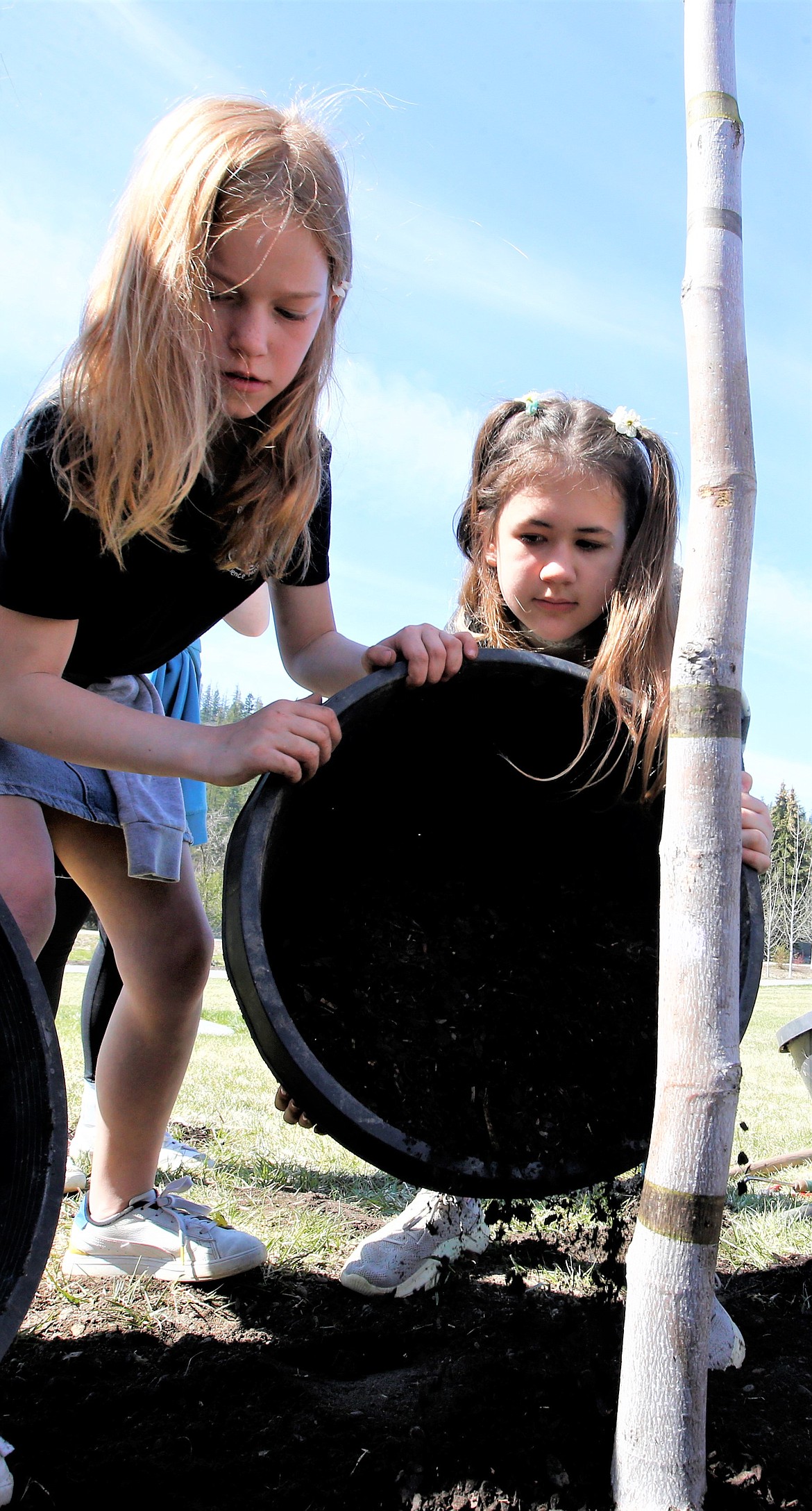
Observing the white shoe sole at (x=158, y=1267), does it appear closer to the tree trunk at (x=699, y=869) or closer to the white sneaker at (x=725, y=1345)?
the white sneaker at (x=725, y=1345)

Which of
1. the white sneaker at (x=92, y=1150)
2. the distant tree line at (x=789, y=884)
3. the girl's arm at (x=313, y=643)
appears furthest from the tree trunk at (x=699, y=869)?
the distant tree line at (x=789, y=884)

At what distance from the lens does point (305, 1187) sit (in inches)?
106

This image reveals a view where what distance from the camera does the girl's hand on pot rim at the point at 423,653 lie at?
1535 mm

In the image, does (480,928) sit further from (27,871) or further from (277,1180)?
(277,1180)

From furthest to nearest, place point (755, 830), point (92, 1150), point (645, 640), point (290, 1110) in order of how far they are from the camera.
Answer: point (92, 1150), point (645, 640), point (755, 830), point (290, 1110)

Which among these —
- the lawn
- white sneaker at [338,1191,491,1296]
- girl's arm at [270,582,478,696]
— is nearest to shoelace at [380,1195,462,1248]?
white sneaker at [338,1191,491,1296]

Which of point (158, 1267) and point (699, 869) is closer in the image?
point (699, 869)

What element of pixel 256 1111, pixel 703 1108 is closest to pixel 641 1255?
pixel 703 1108

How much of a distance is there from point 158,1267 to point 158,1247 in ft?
0.14

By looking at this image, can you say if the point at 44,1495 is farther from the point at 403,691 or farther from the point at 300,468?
the point at 300,468

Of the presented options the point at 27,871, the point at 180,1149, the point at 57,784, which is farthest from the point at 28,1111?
the point at 180,1149

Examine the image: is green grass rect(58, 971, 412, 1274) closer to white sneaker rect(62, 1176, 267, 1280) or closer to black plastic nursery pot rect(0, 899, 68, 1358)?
white sneaker rect(62, 1176, 267, 1280)

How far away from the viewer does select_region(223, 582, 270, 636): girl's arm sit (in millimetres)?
2697

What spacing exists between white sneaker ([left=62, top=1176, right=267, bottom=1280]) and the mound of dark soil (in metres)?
0.06
